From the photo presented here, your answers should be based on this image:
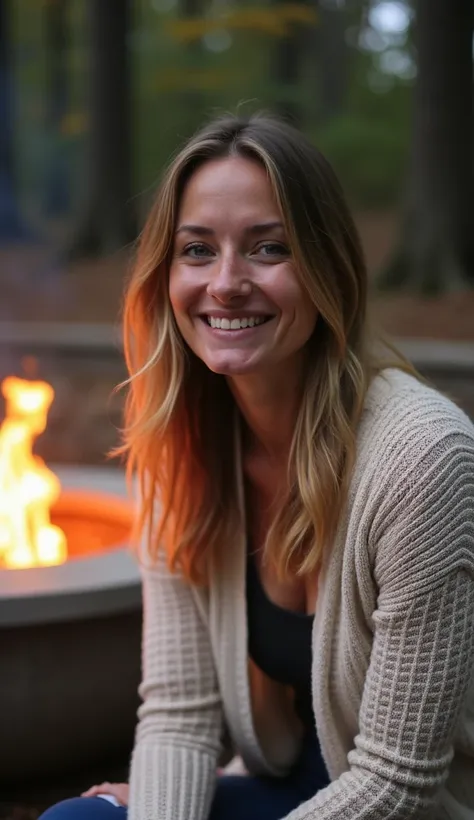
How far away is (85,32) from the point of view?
29.5 ft

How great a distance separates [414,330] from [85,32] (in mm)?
4171

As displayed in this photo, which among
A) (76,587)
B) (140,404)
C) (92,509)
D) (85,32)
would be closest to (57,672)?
(76,587)

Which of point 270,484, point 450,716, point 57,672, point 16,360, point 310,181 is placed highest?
point 310,181

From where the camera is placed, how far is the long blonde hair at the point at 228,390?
5.33ft

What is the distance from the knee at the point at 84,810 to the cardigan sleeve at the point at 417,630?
1.21 feet

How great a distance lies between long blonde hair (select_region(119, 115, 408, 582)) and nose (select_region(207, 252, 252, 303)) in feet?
0.31

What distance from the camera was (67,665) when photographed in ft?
8.55

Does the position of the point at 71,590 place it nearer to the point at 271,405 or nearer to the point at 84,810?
the point at 84,810

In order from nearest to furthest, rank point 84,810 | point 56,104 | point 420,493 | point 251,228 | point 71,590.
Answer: point 420,493 → point 251,228 → point 84,810 → point 71,590 → point 56,104

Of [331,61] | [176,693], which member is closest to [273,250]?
[176,693]

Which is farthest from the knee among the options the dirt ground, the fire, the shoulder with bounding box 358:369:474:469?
the dirt ground

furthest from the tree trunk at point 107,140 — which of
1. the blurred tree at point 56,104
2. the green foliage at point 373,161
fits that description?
the green foliage at point 373,161

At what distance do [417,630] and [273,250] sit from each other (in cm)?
60

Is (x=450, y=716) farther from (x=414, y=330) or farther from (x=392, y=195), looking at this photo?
(x=392, y=195)
